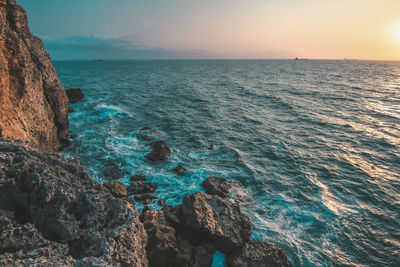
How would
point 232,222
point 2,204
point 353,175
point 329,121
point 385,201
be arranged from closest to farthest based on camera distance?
1. point 2,204
2. point 232,222
3. point 385,201
4. point 353,175
5. point 329,121

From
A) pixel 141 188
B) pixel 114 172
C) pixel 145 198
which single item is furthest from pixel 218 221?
pixel 114 172

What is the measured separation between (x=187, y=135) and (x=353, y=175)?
1499cm

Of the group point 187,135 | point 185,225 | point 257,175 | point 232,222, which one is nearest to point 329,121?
point 257,175

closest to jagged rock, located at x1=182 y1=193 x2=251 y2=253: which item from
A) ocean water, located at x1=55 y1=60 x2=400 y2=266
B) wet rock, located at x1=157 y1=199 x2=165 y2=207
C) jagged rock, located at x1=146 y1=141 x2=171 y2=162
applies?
ocean water, located at x1=55 y1=60 x2=400 y2=266

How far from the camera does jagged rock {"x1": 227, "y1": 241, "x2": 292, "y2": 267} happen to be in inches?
305

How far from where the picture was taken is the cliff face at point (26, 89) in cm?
1132

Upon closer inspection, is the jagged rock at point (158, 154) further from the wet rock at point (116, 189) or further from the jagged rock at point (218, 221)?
the jagged rock at point (218, 221)

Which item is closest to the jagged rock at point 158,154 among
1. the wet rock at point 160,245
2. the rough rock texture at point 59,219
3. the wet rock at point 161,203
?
the wet rock at point 161,203

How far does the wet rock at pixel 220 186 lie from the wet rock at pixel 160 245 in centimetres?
504

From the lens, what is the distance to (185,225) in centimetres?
864

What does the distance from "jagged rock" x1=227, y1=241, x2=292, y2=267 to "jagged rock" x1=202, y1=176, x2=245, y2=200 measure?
14.1ft

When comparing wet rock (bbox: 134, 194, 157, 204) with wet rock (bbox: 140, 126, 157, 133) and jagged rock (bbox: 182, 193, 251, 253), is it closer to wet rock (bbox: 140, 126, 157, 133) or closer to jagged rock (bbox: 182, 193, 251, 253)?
jagged rock (bbox: 182, 193, 251, 253)

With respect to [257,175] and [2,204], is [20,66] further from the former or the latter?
[257,175]

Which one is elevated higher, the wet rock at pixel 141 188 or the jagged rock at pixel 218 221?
the jagged rock at pixel 218 221
